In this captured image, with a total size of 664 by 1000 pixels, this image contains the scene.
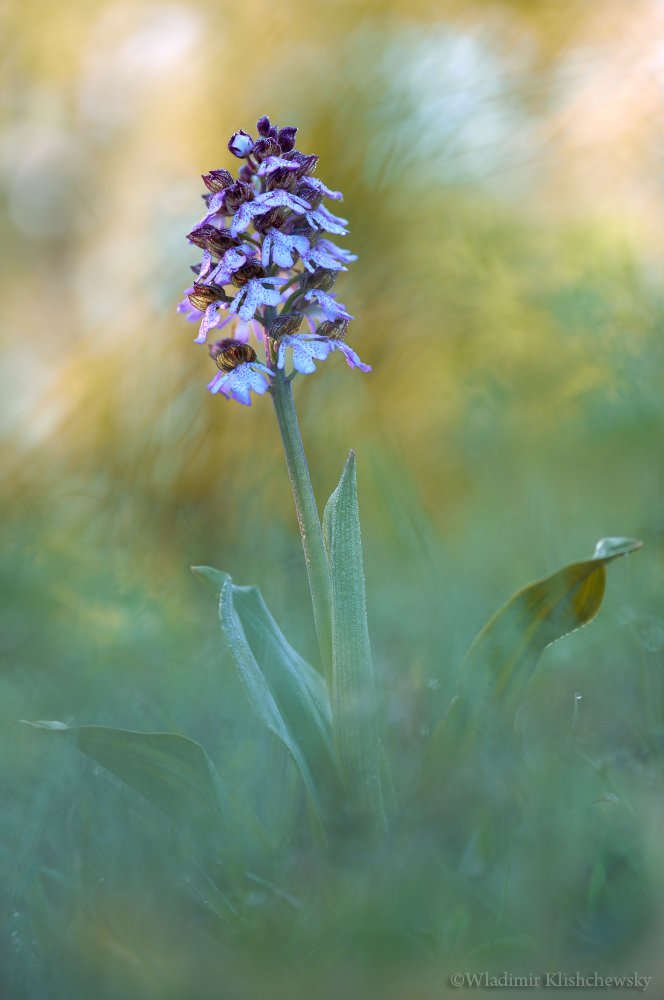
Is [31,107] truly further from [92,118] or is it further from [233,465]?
[233,465]

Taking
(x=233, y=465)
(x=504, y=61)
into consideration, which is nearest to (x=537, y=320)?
(x=504, y=61)

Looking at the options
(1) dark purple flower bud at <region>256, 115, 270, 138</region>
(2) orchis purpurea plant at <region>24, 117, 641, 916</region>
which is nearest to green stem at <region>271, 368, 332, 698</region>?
(2) orchis purpurea plant at <region>24, 117, 641, 916</region>

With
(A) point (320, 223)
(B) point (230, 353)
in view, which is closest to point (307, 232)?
(A) point (320, 223)

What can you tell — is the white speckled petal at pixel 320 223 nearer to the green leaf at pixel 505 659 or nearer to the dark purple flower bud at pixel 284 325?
the dark purple flower bud at pixel 284 325

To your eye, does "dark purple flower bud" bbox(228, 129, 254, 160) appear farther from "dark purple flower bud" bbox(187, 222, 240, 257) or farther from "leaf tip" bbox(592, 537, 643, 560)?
"leaf tip" bbox(592, 537, 643, 560)

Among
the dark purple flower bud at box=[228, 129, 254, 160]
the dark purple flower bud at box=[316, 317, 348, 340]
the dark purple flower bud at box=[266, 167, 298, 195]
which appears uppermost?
the dark purple flower bud at box=[228, 129, 254, 160]
